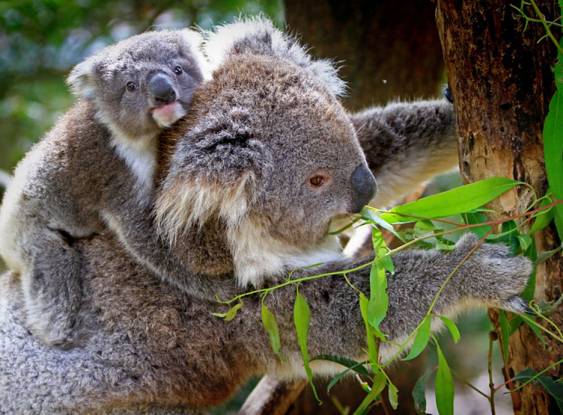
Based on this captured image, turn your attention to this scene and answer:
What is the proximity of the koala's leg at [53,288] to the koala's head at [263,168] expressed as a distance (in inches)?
24.9

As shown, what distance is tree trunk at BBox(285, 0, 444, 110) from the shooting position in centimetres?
467

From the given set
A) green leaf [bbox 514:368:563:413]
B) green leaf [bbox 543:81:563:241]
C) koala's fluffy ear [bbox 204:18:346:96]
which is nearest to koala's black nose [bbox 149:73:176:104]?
koala's fluffy ear [bbox 204:18:346:96]

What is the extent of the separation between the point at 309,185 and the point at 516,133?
2.56 feet

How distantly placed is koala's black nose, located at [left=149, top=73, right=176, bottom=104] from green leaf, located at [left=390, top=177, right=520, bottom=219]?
1065 millimetres

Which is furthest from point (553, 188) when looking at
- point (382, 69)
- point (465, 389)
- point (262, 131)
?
point (465, 389)

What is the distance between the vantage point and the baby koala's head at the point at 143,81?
2.79 metres

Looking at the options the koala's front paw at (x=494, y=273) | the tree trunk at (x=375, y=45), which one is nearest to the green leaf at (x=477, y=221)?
the koala's front paw at (x=494, y=273)

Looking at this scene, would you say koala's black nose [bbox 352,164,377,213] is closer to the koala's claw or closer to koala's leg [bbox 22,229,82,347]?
the koala's claw

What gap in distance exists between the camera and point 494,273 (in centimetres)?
250

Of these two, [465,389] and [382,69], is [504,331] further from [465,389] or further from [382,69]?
[465,389]

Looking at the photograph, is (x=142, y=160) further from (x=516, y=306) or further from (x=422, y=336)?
(x=516, y=306)

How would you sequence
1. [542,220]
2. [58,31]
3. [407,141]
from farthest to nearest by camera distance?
1. [58,31]
2. [407,141]
3. [542,220]

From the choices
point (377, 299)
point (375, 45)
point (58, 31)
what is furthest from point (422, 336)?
point (58, 31)

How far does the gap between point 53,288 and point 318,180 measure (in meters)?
1.29
